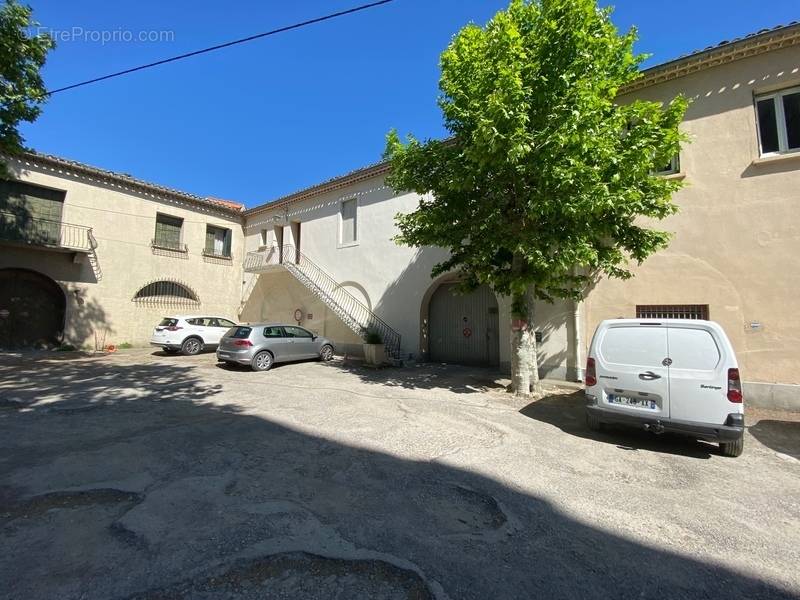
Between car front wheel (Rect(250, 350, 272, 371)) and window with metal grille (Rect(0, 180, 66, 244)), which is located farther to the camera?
window with metal grille (Rect(0, 180, 66, 244))

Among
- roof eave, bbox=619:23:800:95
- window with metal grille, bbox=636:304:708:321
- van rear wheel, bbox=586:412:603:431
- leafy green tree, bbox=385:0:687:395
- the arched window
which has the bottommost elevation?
van rear wheel, bbox=586:412:603:431

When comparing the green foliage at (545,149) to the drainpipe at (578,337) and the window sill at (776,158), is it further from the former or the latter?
the window sill at (776,158)

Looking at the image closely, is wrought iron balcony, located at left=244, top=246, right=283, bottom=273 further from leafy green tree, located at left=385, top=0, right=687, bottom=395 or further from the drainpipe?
the drainpipe

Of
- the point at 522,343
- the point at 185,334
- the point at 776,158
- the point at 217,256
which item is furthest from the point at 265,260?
the point at 776,158

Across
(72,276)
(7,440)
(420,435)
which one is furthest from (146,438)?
(72,276)

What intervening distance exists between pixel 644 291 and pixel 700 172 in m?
2.82

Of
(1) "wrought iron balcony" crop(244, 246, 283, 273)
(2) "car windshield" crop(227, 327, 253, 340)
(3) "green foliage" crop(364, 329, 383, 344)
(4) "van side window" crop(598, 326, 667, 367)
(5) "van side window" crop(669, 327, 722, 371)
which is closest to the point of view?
(5) "van side window" crop(669, 327, 722, 371)

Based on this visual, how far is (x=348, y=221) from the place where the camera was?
16547mm

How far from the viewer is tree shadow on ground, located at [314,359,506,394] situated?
31.1ft

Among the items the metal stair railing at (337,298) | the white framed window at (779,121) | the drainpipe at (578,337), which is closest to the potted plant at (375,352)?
the metal stair railing at (337,298)

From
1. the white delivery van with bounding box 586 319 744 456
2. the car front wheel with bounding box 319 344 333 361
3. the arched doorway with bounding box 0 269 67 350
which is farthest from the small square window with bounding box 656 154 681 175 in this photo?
the arched doorway with bounding box 0 269 67 350

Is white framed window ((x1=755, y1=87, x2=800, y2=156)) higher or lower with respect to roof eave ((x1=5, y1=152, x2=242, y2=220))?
lower

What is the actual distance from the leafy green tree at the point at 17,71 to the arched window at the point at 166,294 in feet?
26.5

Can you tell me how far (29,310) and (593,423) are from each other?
62.4 ft
